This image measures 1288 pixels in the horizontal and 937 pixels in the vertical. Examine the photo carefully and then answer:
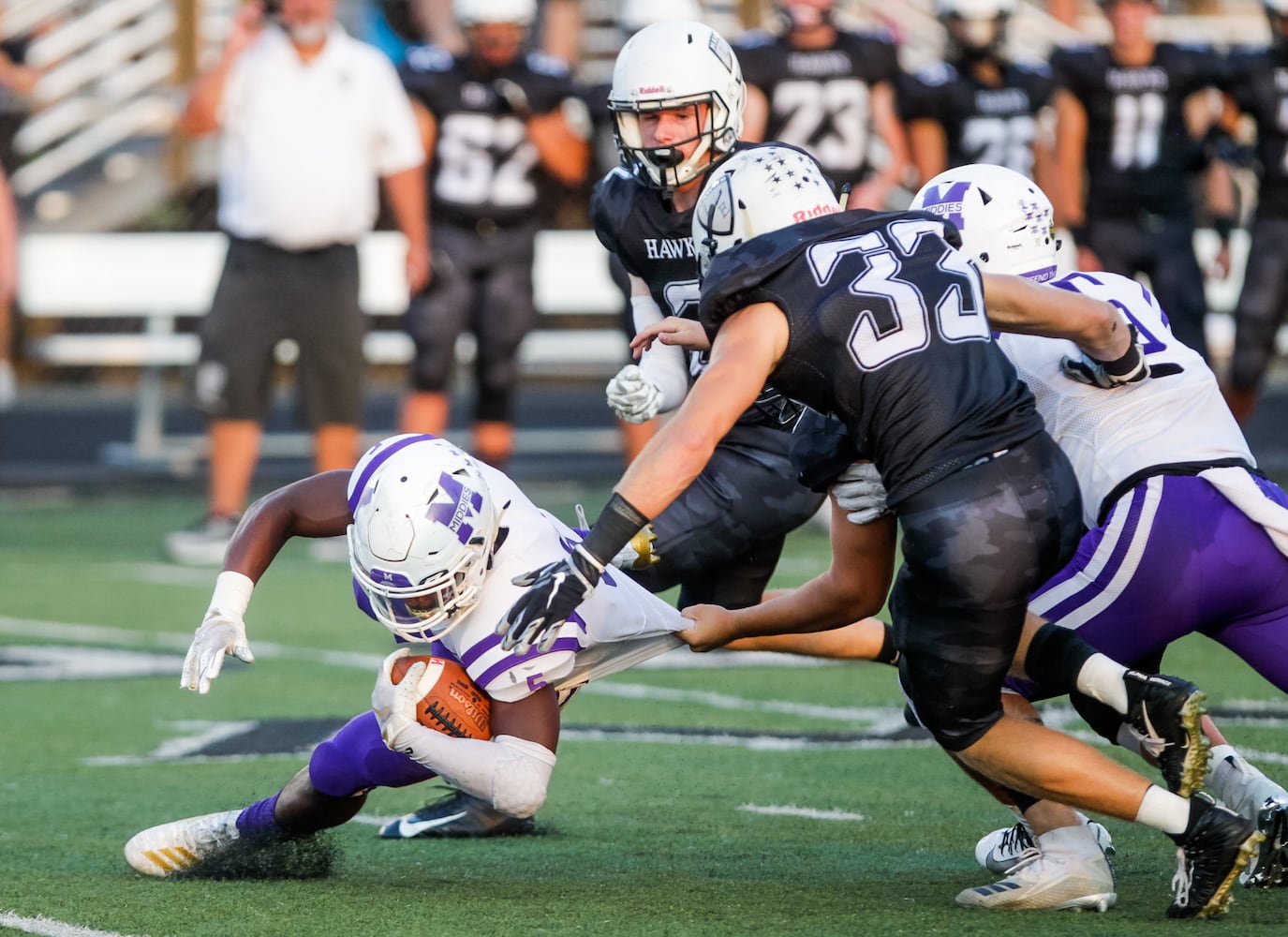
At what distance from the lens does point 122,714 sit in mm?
5680

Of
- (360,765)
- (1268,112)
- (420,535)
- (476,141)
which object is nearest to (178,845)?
(360,765)

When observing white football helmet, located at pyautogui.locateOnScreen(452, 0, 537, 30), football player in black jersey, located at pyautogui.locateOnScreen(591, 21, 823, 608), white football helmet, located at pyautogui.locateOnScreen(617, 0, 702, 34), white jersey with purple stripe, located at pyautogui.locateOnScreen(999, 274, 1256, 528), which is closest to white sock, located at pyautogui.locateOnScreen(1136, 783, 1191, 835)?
white jersey with purple stripe, located at pyautogui.locateOnScreen(999, 274, 1256, 528)

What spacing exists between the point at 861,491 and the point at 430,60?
5.79 m

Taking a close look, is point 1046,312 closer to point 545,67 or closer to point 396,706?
point 396,706

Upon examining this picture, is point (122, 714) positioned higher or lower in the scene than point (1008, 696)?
lower

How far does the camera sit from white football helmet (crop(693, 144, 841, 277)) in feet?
11.9

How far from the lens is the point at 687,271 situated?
4820mm

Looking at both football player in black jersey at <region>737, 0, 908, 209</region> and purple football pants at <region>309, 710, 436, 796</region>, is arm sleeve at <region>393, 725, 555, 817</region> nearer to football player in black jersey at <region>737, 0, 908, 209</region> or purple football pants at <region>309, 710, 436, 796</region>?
purple football pants at <region>309, 710, 436, 796</region>

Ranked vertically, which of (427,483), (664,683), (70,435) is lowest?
(70,435)

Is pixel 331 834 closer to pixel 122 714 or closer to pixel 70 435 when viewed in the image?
pixel 122 714

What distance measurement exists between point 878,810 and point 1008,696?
746 mm

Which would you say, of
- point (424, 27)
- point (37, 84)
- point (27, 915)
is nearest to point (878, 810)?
point (27, 915)

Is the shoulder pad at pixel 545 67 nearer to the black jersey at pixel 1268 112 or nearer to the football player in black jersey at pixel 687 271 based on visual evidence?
the black jersey at pixel 1268 112

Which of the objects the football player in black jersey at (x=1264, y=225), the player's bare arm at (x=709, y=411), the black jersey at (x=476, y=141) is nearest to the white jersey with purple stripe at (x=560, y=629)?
the player's bare arm at (x=709, y=411)
